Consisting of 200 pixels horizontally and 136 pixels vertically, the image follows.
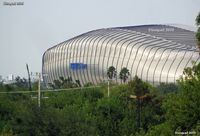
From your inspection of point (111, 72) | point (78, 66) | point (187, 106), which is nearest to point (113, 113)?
point (187, 106)

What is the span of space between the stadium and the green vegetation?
22207 millimetres

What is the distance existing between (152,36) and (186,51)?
11607 mm

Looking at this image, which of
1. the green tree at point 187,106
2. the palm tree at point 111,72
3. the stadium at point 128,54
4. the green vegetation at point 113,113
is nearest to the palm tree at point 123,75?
the palm tree at point 111,72

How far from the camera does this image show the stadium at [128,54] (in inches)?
4045

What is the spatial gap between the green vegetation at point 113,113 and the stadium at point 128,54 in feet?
72.9

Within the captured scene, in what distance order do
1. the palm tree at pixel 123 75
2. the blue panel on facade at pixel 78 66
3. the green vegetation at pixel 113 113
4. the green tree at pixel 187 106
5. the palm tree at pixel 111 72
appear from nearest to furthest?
the green tree at pixel 187 106, the green vegetation at pixel 113 113, the palm tree at pixel 123 75, the palm tree at pixel 111 72, the blue panel on facade at pixel 78 66

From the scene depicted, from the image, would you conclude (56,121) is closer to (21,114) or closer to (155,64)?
(21,114)

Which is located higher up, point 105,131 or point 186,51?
point 186,51

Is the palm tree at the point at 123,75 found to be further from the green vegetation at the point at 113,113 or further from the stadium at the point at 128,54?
the green vegetation at the point at 113,113

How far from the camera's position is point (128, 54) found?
355ft

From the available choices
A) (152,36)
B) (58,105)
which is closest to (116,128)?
(58,105)

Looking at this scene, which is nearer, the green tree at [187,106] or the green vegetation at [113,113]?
the green tree at [187,106]

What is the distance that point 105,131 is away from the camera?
156ft

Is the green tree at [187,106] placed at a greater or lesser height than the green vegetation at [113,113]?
greater
